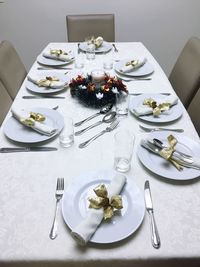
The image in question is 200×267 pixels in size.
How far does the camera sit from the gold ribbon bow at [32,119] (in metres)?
0.96

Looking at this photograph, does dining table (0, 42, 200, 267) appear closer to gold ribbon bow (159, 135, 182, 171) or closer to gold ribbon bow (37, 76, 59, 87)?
gold ribbon bow (159, 135, 182, 171)

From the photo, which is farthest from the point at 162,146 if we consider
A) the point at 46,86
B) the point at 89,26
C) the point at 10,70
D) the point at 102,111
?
the point at 89,26

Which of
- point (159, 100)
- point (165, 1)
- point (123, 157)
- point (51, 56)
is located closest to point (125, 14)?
point (165, 1)

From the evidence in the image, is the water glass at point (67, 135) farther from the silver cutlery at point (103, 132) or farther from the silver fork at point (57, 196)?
the silver fork at point (57, 196)

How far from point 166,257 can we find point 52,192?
336mm

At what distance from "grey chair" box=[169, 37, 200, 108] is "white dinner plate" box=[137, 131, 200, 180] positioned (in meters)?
0.57

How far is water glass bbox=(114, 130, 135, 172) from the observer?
84 centimetres

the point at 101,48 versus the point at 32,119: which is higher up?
the point at 32,119

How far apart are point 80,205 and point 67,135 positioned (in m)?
0.32

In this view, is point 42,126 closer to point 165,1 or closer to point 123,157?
point 123,157

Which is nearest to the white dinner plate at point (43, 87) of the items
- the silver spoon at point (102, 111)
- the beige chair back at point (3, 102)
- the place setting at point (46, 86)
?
the place setting at point (46, 86)

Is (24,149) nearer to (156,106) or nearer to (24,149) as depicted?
(24,149)

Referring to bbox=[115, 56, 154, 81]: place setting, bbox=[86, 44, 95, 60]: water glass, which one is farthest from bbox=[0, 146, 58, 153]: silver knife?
bbox=[86, 44, 95, 60]: water glass

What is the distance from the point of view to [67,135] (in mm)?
951
